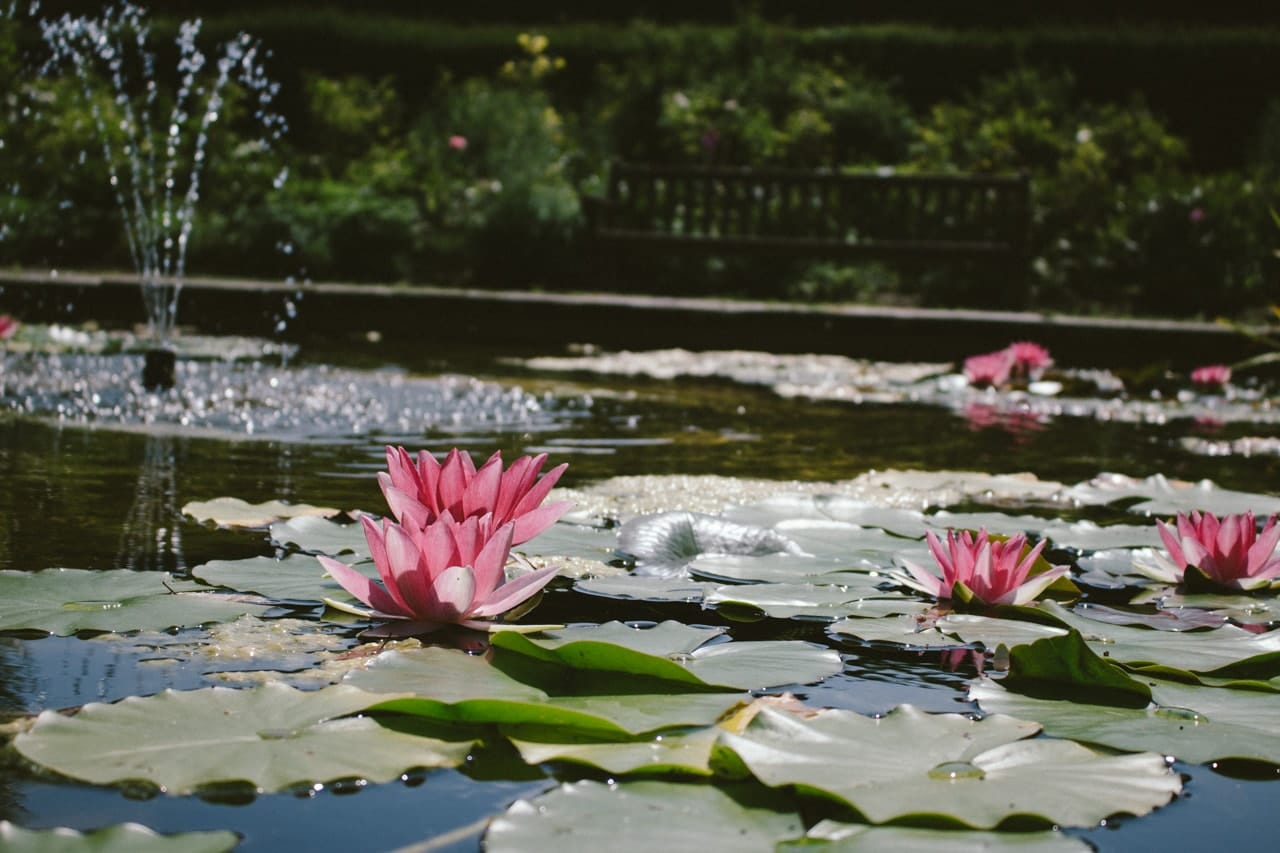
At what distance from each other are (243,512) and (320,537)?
237 mm

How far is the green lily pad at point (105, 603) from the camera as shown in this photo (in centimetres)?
127

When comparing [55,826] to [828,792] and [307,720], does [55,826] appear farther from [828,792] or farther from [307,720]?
[828,792]

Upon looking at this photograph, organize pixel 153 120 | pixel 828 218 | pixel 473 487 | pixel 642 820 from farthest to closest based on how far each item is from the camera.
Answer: pixel 153 120, pixel 828 218, pixel 473 487, pixel 642 820

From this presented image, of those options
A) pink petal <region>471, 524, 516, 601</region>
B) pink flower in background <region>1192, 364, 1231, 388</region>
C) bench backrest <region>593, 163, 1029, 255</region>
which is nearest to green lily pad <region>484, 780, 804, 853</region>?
pink petal <region>471, 524, 516, 601</region>

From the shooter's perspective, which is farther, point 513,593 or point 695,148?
point 695,148

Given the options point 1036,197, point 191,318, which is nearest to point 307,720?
point 191,318

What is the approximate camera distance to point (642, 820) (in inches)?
33.9

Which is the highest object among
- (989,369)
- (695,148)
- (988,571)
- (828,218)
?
(695,148)

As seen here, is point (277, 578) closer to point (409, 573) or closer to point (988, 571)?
point (409, 573)

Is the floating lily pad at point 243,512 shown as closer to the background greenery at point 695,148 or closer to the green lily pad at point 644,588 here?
the green lily pad at point 644,588

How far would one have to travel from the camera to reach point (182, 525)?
1.87 metres

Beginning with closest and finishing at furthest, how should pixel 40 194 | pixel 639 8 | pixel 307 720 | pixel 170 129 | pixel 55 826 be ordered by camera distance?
pixel 55 826, pixel 307 720, pixel 40 194, pixel 170 129, pixel 639 8

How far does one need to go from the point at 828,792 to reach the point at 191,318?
5584 millimetres

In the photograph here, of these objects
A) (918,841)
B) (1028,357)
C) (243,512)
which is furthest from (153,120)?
(918,841)
